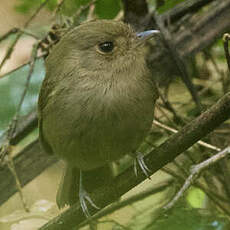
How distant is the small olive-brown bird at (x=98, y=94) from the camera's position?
8.55 feet

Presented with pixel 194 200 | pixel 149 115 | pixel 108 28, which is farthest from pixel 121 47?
pixel 194 200

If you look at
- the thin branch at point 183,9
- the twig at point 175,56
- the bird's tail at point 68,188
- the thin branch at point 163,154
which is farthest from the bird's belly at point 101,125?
the thin branch at point 183,9

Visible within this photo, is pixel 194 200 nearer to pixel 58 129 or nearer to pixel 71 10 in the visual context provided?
pixel 58 129

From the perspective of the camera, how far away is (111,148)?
2.74m

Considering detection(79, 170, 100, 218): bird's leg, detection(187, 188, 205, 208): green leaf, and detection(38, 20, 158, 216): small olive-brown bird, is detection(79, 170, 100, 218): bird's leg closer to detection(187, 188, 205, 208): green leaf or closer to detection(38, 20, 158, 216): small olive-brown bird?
detection(38, 20, 158, 216): small olive-brown bird

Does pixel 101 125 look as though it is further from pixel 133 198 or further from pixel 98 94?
pixel 133 198

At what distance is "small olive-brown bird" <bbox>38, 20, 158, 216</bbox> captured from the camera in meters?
2.61

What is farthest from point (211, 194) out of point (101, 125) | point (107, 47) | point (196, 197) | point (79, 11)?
point (79, 11)

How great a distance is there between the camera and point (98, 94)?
2.62 meters

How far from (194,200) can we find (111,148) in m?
0.74

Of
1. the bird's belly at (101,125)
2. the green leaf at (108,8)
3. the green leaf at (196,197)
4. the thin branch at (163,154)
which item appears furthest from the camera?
the green leaf at (108,8)

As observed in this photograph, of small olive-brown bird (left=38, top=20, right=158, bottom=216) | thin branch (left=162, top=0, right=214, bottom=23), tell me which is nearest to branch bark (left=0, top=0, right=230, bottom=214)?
thin branch (left=162, top=0, right=214, bottom=23)

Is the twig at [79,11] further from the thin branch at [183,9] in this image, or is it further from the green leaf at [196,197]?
the green leaf at [196,197]

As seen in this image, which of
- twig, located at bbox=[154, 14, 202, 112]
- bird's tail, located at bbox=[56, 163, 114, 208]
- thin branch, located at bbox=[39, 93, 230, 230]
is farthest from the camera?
twig, located at bbox=[154, 14, 202, 112]
